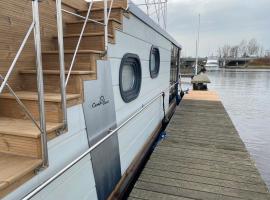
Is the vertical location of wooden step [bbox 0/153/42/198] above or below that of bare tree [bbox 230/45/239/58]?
below

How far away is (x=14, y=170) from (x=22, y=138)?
0.73 ft

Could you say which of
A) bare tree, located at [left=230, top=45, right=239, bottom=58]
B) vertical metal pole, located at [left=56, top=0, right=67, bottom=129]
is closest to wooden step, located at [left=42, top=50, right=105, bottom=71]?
vertical metal pole, located at [left=56, top=0, right=67, bottom=129]

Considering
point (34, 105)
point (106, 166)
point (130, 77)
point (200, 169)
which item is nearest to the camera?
point (34, 105)

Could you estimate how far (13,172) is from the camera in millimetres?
1365

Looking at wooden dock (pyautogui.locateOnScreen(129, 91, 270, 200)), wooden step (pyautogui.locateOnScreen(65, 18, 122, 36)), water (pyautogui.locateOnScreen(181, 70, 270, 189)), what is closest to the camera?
wooden step (pyautogui.locateOnScreen(65, 18, 122, 36))

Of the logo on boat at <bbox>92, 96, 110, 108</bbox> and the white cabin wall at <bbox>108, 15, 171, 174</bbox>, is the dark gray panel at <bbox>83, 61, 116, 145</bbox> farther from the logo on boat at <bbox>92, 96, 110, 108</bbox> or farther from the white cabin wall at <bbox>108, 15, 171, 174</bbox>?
the white cabin wall at <bbox>108, 15, 171, 174</bbox>

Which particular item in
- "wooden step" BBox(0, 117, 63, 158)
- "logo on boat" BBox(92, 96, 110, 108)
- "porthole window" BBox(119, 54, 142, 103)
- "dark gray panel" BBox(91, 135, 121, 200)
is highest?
"porthole window" BBox(119, 54, 142, 103)

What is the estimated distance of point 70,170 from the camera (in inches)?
76.4

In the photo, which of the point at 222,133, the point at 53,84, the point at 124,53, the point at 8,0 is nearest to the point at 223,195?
the point at 124,53

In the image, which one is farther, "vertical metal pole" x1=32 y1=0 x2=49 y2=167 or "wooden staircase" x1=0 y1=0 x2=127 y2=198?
"wooden staircase" x1=0 y1=0 x2=127 y2=198

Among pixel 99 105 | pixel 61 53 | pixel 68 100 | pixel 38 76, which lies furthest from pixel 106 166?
pixel 38 76

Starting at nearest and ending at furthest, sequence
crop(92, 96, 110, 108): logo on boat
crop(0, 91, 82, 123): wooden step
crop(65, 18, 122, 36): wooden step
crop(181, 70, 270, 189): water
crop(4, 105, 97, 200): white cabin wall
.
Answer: crop(4, 105, 97, 200): white cabin wall
crop(0, 91, 82, 123): wooden step
crop(92, 96, 110, 108): logo on boat
crop(65, 18, 122, 36): wooden step
crop(181, 70, 270, 189): water

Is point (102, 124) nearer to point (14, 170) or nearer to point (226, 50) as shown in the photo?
point (14, 170)

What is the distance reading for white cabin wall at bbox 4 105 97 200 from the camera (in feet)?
5.15
